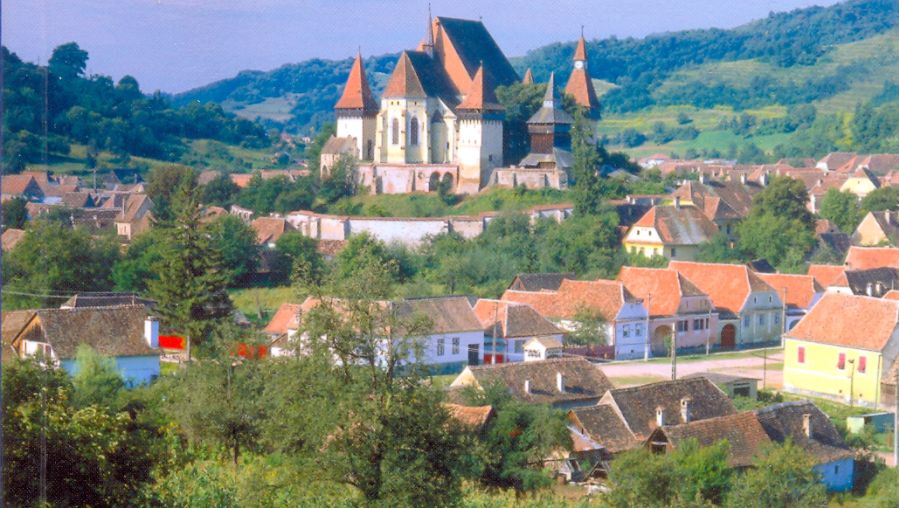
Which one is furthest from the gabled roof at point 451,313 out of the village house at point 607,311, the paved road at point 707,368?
the paved road at point 707,368

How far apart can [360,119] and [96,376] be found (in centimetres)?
2745

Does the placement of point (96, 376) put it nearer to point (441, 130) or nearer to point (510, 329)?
point (510, 329)

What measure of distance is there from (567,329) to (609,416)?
1050 cm

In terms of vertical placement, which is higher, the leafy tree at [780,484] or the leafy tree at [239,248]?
the leafy tree at [239,248]

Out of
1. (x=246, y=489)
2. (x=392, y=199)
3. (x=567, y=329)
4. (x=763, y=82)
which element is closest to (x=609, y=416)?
(x=246, y=489)

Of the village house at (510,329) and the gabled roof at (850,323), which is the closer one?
the gabled roof at (850,323)

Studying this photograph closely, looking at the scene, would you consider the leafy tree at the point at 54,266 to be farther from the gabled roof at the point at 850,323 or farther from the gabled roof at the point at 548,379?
the gabled roof at the point at 850,323

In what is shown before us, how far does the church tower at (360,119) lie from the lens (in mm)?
47250

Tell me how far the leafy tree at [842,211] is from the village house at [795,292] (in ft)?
38.1

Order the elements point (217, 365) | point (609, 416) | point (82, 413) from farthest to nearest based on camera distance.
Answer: point (609, 416), point (217, 365), point (82, 413)

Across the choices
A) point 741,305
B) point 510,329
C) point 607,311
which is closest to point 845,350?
point 607,311

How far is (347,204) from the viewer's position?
44938 millimetres

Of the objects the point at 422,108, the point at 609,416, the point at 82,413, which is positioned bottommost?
the point at 609,416

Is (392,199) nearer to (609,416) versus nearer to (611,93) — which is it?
(609,416)
